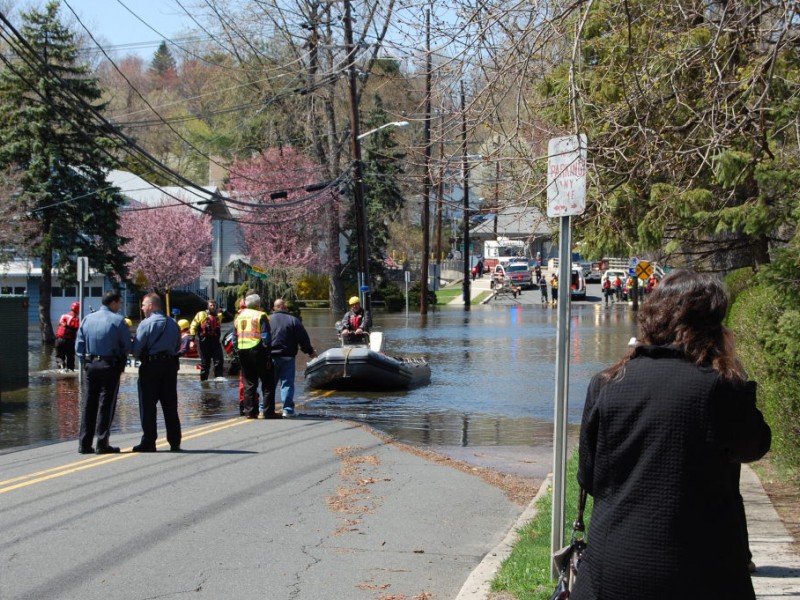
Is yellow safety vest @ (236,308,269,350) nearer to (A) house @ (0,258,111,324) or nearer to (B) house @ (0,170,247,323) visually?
(B) house @ (0,170,247,323)

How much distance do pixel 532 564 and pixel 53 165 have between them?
112 ft

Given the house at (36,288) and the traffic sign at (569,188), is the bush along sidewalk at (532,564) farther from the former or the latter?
the house at (36,288)

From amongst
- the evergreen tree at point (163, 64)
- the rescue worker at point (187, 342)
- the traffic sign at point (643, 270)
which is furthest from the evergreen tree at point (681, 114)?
the evergreen tree at point (163, 64)

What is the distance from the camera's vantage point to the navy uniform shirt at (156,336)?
481 inches

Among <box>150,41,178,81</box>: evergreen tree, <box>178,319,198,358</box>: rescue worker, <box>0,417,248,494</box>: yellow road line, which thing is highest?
<box>150,41,178,81</box>: evergreen tree

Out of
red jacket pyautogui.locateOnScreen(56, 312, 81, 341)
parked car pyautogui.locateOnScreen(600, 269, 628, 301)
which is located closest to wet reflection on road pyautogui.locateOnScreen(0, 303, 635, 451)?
red jacket pyautogui.locateOnScreen(56, 312, 81, 341)

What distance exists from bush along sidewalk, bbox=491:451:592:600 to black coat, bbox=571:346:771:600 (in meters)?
2.36

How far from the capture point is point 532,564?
684 centimetres

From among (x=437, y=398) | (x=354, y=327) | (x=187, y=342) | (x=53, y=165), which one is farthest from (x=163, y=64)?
(x=437, y=398)

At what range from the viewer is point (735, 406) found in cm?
361

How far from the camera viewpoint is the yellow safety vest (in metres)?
15.6

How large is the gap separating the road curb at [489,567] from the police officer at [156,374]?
4.98 meters

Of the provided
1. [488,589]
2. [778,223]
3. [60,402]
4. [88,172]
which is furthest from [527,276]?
[488,589]

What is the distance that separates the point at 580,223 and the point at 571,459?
10.6 ft
